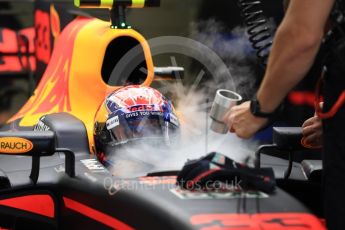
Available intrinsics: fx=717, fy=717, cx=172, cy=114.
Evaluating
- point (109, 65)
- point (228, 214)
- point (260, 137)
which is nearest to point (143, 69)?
point (109, 65)

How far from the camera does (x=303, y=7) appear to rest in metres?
1.87

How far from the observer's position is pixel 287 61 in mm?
1921

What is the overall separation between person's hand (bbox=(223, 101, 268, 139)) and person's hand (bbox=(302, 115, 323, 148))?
384 mm

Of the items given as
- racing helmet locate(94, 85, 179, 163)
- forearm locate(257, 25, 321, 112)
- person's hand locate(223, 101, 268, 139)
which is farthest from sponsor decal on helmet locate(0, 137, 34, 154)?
forearm locate(257, 25, 321, 112)

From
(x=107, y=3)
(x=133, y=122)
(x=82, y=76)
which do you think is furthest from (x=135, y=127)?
(x=107, y=3)

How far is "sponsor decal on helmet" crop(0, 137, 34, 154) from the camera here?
2510 mm

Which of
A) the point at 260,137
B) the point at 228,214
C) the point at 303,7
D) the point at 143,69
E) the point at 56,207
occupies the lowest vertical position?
the point at 260,137

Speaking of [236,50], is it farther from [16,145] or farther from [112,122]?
[16,145]

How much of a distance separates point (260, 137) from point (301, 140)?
3.00m

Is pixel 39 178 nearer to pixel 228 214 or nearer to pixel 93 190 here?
pixel 93 190

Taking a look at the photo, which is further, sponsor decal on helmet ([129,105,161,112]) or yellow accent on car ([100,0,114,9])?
yellow accent on car ([100,0,114,9])

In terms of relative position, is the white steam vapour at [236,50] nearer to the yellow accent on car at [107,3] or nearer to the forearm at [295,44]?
the yellow accent on car at [107,3]

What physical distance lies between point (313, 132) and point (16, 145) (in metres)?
1.03

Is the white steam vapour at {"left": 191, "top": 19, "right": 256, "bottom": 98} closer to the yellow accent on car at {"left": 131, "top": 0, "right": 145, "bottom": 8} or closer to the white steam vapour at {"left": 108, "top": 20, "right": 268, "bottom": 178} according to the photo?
the white steam vapour at {"left": 108, "top": 20, "right": 268, "bottom": 178}
